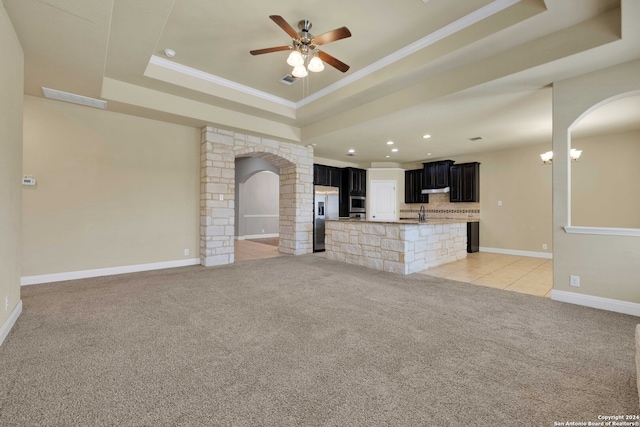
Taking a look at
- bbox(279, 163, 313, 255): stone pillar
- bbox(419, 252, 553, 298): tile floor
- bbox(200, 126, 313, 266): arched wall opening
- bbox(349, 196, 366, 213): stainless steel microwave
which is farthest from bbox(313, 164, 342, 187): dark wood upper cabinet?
bbox(419, 252, 553, 298): tile floor

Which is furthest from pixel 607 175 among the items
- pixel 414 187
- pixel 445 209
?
pixel 414 187

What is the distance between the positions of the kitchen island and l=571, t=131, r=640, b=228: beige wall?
8.13 ft

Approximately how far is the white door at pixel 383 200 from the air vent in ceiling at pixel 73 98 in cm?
726

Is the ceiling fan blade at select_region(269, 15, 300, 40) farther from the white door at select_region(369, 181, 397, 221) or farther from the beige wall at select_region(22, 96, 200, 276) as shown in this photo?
the white door at select_region(369, 181, 397, 221)

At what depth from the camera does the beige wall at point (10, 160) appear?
2264 mm

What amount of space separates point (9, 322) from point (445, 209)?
901 centimetres

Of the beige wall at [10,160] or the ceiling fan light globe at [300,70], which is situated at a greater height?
the ceiling fan light globe at [300,70]

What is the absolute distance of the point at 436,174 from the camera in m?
8.25

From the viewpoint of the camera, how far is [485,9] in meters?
2.84

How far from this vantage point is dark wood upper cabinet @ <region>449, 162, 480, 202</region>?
24.8ft

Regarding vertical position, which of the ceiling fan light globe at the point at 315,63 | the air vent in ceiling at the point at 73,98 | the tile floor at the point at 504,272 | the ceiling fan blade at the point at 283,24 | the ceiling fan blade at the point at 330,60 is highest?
the ceiling fan blade at the point at 283,24

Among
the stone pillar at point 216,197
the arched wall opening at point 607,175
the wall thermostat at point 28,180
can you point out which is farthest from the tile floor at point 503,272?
the wall thermostat at point 28,180

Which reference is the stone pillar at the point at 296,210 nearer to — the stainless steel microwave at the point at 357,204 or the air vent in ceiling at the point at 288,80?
Result: the stainless steel microwave at the point at 357,204

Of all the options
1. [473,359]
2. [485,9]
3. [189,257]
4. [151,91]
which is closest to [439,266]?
[473,359]
